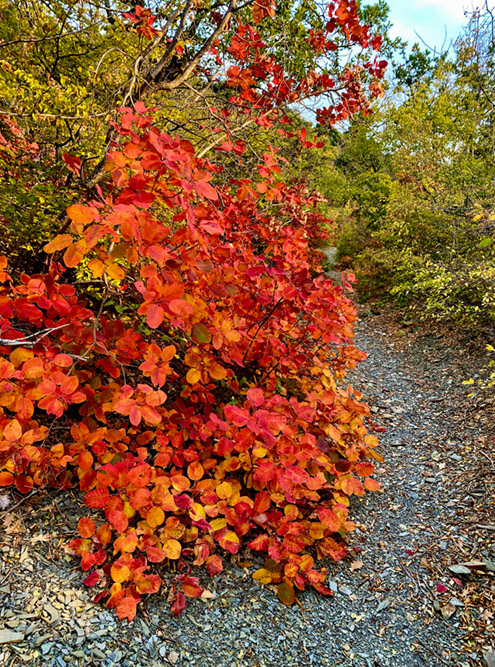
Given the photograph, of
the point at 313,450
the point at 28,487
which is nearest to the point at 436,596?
the point at 313,450

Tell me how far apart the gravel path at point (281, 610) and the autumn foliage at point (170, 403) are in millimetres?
91

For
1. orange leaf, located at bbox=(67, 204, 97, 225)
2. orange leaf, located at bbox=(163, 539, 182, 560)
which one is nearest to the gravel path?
orange leaf, located at bbox=(163, 539, 182, 560)

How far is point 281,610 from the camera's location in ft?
5.41

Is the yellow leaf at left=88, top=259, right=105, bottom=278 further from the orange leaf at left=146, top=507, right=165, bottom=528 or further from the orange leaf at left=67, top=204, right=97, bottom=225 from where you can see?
the orange leaf at left=146, top=507, right=165, bottom=528

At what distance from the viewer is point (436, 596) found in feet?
5.91

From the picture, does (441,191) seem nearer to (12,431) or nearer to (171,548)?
(171,548)

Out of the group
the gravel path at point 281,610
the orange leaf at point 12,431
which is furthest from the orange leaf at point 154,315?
the gravel path at point 281,610

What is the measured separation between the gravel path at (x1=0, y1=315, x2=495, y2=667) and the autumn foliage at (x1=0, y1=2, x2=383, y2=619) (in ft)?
0.30

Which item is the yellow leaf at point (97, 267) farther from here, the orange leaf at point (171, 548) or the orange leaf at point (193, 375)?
the orange leaf at point (171, 548)

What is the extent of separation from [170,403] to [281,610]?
1.20 metres

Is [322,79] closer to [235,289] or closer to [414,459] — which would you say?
[235,289]

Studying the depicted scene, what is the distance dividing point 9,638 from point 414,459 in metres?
2.65

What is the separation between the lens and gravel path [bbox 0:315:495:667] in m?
1.30

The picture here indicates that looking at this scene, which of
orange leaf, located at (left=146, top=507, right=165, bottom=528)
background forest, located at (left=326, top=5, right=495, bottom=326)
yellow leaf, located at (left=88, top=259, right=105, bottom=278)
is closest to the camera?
yellow leaf, located at (left=88, top=259, right=105, bottom=278)
